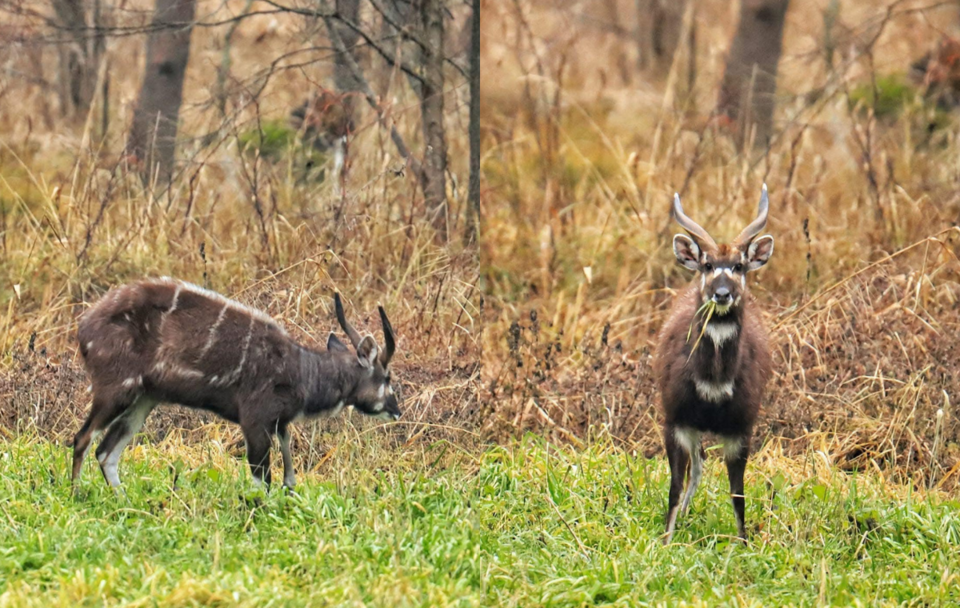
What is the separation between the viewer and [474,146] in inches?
281

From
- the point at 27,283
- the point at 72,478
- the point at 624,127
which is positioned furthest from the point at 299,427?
the point at 624,127

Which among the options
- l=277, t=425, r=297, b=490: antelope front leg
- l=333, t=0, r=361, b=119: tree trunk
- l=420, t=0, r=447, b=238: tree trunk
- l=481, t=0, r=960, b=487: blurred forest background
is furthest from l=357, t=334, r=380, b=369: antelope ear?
l=333, t=0, r=361, b=119: tree trunk

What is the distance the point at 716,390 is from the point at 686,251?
0.66 m

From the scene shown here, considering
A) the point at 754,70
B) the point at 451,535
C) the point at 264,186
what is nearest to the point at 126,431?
the point at 451,535

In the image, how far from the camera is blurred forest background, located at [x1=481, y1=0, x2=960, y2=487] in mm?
7590

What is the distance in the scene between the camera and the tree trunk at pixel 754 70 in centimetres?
1041

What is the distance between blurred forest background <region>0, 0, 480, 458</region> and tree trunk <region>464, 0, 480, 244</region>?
1cm

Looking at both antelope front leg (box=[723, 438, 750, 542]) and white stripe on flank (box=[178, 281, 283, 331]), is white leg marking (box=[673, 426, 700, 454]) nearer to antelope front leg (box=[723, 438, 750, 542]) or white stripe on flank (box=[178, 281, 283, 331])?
antelope front leg (box=[723, 438, 750, 542])

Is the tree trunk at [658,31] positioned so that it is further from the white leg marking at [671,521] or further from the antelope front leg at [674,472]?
the white leg marking at [671,521]

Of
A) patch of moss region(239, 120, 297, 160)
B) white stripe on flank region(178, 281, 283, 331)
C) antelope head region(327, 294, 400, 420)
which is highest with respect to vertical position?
patch of moss region(239, 120, 297, 160)

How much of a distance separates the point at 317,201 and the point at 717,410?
244cm

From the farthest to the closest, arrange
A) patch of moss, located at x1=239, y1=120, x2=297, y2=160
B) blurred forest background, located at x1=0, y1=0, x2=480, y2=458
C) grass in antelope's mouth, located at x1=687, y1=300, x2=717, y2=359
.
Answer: patch of moss, located at x1=239, y1=120, x2=297, y2=160 < blurred forest background, located at x1=0, y1=0, x2=480, y2=458 < grass in antelope's mouth, located at x1=687, y1=300, x2=717, y2=359

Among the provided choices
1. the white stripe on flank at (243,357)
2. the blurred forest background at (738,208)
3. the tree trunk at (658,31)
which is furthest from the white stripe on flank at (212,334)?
the tree trunk at (658,31)

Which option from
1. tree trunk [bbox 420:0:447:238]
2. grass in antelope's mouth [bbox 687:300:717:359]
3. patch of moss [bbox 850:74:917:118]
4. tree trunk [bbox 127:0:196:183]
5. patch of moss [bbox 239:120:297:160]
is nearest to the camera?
grass in antelope's mouth [bbox 687:300:717:359]
